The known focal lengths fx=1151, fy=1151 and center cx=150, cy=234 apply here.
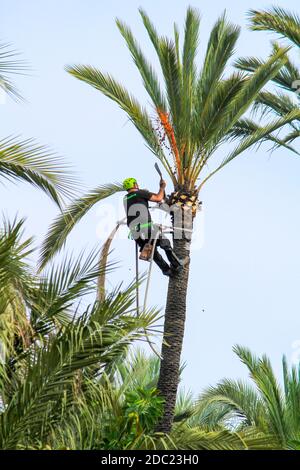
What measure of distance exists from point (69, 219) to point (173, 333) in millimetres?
2938

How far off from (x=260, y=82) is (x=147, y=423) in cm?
727

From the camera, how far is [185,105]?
19.4 meters

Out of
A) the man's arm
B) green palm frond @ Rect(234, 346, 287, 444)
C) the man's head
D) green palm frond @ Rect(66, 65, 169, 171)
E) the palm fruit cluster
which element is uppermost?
green palm frond @ Rect(66, 65, 169, 171)

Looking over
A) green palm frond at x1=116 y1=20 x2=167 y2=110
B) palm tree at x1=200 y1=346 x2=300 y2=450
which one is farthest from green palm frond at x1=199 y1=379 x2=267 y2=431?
green palm frond at x1=116 y1=20 x2=167 y2=110

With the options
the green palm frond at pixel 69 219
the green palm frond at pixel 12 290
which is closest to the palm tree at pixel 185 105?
the green palm frond at pixel 69 219

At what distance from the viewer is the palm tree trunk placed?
17.8 m

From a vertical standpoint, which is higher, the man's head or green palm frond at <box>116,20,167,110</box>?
green palm frond at <box>116,20,167,110</box>

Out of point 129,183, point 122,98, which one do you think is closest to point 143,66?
point 122,98

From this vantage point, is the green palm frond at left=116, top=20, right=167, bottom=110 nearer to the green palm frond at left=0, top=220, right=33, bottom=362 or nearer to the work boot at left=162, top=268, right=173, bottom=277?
the work boot at left=162, top=268, right=173, bottom=277

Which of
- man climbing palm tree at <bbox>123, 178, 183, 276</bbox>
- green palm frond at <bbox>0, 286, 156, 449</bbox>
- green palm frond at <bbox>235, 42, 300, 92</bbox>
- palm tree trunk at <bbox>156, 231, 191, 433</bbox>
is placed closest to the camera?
green palm frond at <bbox>0, 286, 156, 449</bbox>

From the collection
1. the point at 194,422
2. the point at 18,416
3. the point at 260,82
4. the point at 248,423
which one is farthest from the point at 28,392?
the point at 194,422

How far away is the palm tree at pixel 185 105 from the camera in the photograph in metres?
19.2

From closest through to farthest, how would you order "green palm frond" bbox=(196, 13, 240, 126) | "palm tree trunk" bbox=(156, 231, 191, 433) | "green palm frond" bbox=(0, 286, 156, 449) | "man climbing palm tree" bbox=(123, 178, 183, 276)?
"green palm frond" bbox=(0, 286, 156, 449) < "man climbing palm tree" bbox=(123, 178, 183, 276) < "palm tree trunk" bbox=(156, 231, 191, 433) < "green palm frond" bbox=(196, 13, 240, 126)

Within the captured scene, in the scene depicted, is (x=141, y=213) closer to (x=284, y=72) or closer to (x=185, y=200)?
(x=185, y=200)
